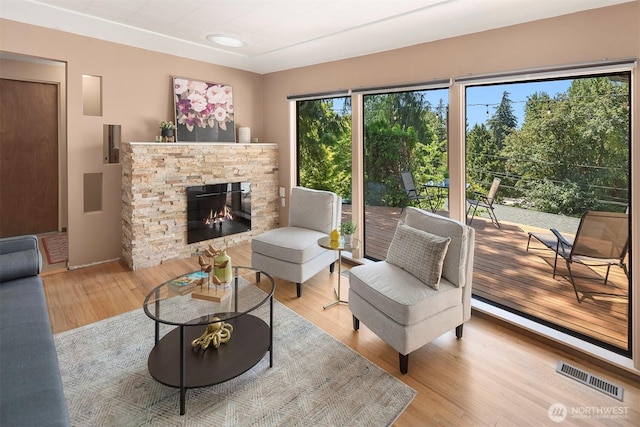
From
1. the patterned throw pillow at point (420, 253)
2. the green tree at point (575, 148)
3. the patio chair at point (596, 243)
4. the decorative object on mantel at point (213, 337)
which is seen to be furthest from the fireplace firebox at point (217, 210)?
the patio chair at point (596, 243)

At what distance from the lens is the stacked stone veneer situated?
12.6 feet

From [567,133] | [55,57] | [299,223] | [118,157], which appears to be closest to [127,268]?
[118,157]

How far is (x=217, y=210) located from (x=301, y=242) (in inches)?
69.5

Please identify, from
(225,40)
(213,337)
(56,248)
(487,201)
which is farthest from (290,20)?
(56,248)

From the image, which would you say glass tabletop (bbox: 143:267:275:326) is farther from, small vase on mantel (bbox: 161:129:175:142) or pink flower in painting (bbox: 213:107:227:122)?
pink flower in painting (bbox: 213:107:227:122)

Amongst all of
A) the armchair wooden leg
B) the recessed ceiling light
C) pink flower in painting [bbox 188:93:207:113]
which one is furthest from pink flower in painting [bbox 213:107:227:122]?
the armchair wooden leg

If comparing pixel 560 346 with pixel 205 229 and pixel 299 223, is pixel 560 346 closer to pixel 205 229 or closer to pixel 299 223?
pixel 299 223

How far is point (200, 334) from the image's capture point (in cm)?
227

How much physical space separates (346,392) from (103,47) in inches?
166

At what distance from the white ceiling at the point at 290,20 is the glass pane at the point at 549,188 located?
58 centimetres

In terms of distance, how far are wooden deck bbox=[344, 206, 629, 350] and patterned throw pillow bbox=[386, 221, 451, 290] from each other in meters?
0.98

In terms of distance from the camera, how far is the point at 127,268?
395cm

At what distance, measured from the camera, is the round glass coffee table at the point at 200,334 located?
1.90 metres

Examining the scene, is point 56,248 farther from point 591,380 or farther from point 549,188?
point 591,380
